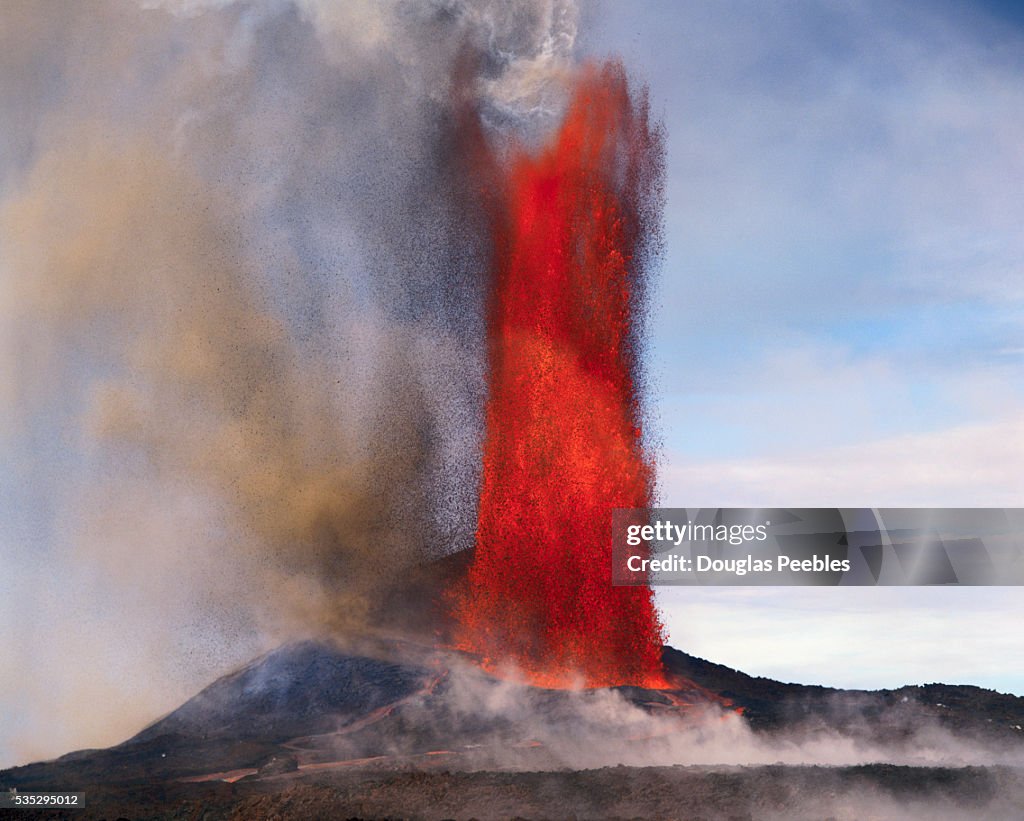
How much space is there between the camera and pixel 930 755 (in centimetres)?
4394

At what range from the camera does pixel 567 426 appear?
5119cm

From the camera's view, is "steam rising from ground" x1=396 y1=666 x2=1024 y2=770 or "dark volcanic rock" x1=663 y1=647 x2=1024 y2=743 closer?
"steam rising from ground" x1=396 y1=666 x2=1024 y2=770

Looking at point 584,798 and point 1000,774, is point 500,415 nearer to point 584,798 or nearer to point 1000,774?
point 584,798

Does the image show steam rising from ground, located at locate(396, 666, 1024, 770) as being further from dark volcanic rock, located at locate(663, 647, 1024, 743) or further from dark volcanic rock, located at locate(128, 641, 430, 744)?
dark volcanic rock, located at locate(128, 641, 430, 744)

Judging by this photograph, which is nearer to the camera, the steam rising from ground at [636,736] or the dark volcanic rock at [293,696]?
the steam rising from ground at [636,736]

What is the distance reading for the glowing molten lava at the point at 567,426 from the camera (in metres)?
49.6

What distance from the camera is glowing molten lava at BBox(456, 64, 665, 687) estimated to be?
49594 millimetres

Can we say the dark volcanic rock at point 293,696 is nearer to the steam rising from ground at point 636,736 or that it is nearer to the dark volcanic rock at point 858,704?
the steam rising from ground at point 636,736

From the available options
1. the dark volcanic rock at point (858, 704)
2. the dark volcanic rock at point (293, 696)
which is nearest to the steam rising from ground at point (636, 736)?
the dark volcanic rock at point (858, 704)

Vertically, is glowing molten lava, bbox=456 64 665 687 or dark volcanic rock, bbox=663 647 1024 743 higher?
Result: glowing molten lava, bbox=456 64 665 687

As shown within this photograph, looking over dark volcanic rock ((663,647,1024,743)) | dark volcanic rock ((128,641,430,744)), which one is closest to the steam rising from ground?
dark volcanic rock ((663,647,1024,743))

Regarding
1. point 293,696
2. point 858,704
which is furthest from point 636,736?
point 293,696

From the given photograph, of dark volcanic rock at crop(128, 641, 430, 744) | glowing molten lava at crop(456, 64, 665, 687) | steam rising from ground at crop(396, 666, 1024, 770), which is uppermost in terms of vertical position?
glowing molten lava at crop(456, 64, 665, 687)

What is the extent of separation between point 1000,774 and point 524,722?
51.3 ft
